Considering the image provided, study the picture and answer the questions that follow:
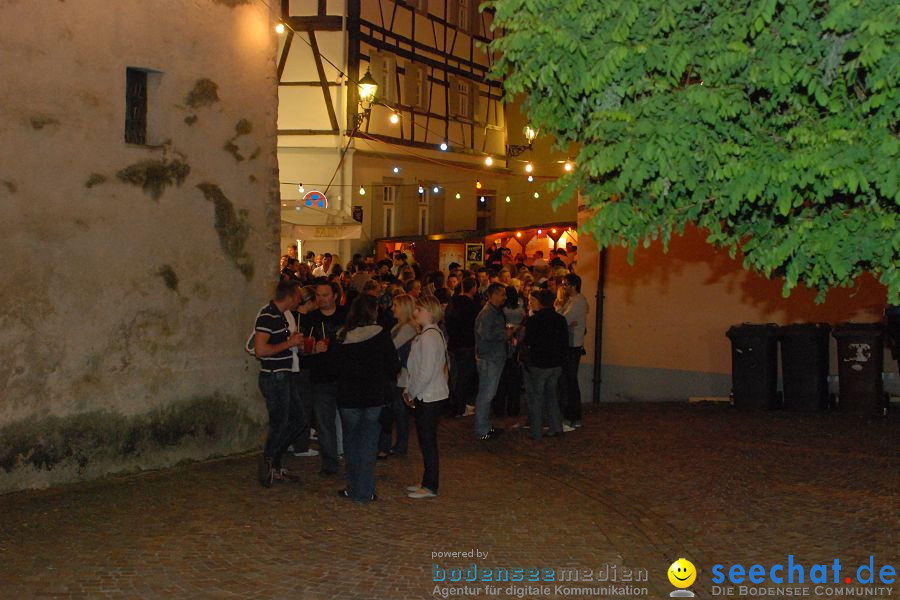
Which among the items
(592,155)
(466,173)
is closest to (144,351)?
(592,155)

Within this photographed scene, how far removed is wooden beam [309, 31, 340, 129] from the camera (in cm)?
2869

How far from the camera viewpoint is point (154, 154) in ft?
35.4

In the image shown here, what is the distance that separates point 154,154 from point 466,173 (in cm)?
2494

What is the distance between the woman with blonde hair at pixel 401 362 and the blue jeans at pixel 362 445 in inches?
55.9

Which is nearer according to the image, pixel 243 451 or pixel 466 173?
pixel 243 451

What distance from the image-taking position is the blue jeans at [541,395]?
1305 cm

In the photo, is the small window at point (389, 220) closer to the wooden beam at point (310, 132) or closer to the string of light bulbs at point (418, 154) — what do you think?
the string of light bulbs at point (418, 154)

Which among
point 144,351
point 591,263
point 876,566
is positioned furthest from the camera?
point 591,263

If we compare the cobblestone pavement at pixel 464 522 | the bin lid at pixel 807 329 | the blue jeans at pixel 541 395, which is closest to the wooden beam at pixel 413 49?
the bin lid at pixel 807 329

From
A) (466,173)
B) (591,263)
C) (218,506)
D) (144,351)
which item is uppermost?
(466,173)

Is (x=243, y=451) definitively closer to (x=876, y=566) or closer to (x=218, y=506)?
(x=218, y=506)

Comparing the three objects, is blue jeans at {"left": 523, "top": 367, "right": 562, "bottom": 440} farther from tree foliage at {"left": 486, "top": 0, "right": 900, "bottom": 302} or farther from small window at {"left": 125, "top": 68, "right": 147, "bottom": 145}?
tree foliage at {"left": 486, "top": 0, "right": 900, "bottom": 302}

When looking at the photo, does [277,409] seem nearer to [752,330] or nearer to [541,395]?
[541,395]

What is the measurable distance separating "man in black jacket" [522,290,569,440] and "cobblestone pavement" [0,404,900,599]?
77 cm
